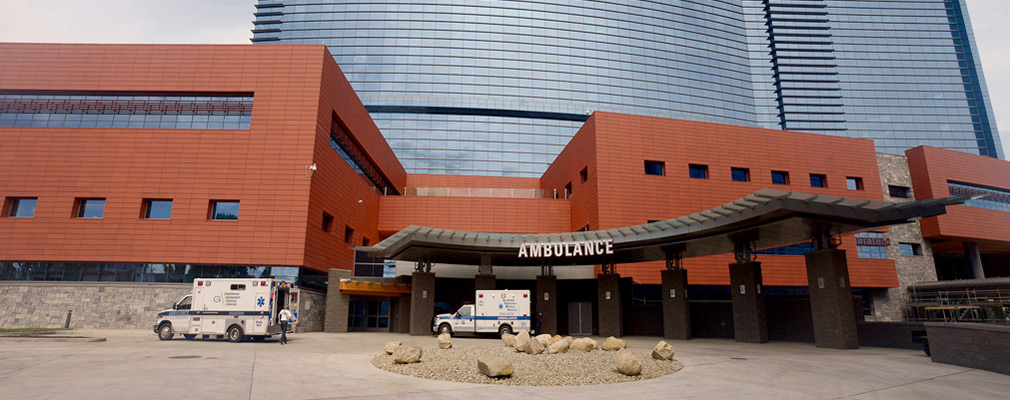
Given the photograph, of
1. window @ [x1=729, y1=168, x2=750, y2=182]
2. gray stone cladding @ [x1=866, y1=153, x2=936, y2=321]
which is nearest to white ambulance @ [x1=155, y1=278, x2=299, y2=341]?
window @ [x1=729, y1=168, x2=750, y2=182]

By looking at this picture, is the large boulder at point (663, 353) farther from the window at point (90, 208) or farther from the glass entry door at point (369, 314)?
the window at point (90, 208)

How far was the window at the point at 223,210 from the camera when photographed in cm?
3284

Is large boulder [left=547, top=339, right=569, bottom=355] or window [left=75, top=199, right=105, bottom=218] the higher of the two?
window [left=75, top=199, right=105, bottom=218]

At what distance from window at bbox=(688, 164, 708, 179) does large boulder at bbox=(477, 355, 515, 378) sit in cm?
3608

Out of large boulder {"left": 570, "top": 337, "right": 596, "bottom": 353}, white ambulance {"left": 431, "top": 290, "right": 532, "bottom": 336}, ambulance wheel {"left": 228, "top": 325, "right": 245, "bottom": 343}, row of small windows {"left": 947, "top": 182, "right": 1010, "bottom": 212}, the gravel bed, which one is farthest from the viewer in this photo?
row of small windows {"left": 947, "top": 182, "right": 1010, "bottom": 212}

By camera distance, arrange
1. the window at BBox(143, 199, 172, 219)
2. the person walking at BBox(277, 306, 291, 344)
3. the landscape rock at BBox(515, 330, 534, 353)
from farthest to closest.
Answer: the window at BBox(143, 199, 172, 219), the person walking at BBox(277, 306, 291, 344), the landscape rock at BBox(515, 330, 534, 353)

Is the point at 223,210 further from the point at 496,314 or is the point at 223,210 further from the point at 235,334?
the point at 496,314

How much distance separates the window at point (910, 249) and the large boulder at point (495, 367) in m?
54.7

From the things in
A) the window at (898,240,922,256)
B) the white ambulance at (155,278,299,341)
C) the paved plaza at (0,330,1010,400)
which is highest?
the window at (898,240,922,256)

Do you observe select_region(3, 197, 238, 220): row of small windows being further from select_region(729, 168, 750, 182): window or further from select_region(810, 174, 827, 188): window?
select_region(810, 174, 827, 188): window

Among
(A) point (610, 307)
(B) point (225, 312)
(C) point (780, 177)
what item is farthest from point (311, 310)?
(C) point (780, 177)

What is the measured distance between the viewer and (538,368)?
1427cm

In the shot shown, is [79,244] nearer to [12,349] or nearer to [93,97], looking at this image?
[93,97]

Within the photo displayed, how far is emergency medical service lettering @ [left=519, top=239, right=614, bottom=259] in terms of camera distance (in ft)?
92.5
